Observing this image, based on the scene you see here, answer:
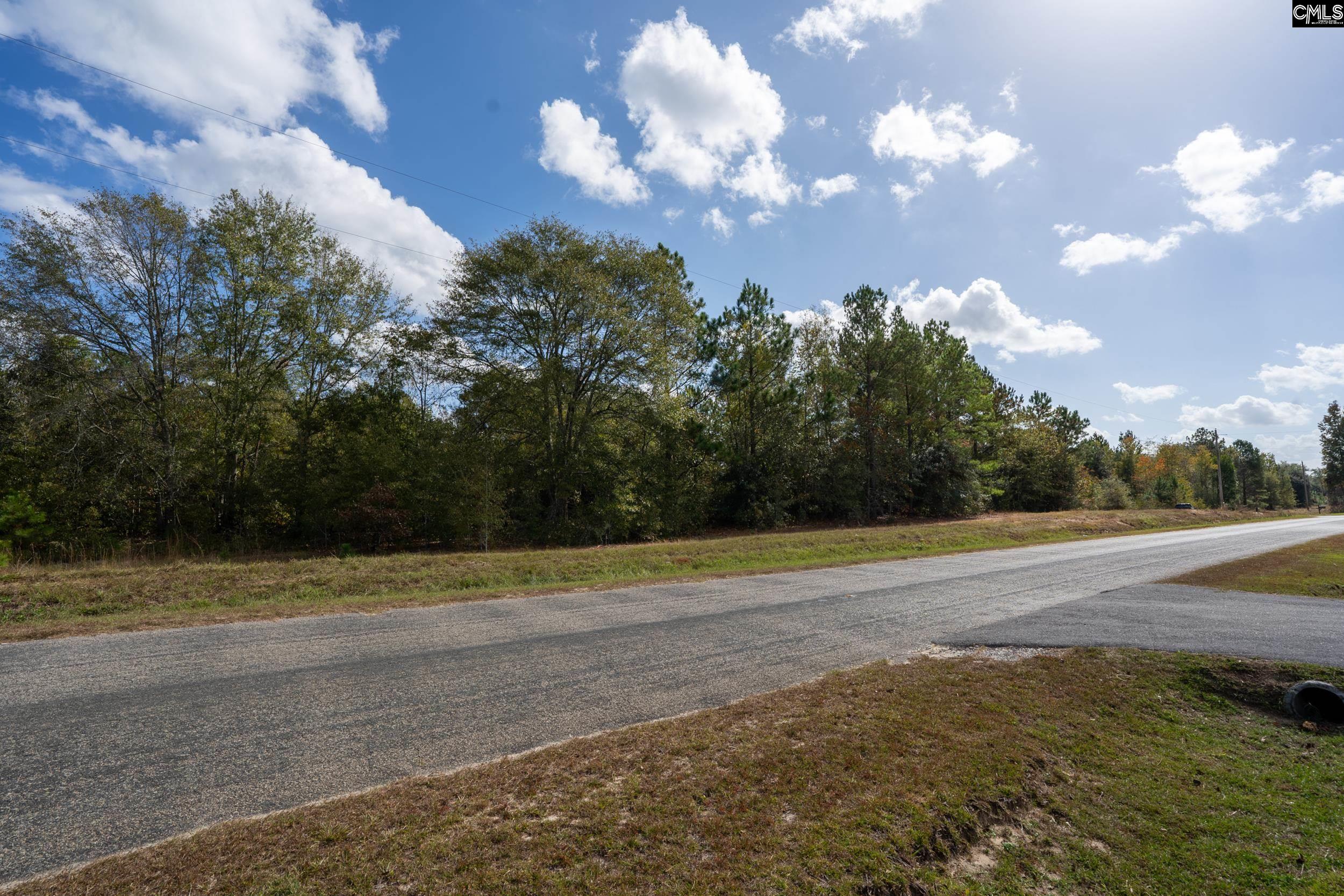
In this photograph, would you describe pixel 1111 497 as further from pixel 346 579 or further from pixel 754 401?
pixel 346 579

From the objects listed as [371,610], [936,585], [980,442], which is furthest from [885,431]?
[371,610]

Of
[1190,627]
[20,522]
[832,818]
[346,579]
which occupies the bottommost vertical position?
[1190,627]

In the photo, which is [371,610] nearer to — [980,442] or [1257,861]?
[1257,861]

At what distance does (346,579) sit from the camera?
36.2 ft

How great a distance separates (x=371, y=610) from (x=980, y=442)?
46.4m

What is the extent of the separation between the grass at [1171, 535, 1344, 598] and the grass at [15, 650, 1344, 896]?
9.29m

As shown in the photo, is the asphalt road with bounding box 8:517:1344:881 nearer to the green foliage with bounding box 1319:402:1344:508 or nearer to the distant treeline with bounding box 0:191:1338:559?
the distant treeline with bounding box 0:191:1338:559

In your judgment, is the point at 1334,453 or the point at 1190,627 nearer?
the point at 1190,627

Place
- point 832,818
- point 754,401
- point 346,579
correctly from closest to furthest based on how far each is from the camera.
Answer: point 832,818 < point 346,579 < point 754,401

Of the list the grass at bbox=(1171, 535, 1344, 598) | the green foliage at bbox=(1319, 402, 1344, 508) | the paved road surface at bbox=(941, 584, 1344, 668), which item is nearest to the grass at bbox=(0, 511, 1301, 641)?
the paved road surface at bbox=(941, 584, 1344, 668)

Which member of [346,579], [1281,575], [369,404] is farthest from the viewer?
[369,404]

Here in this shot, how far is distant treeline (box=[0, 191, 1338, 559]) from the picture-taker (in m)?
16.7

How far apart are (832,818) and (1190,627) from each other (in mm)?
8097

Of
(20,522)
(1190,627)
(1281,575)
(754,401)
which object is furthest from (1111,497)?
(20,522)
